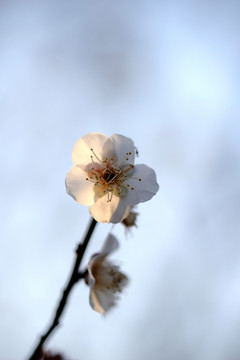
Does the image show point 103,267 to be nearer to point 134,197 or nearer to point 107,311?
point 107,311

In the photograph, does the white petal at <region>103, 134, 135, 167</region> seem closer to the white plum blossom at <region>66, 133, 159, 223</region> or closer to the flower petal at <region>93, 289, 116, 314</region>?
the white plum blossom at <region>66, 133, 159, 223</region>

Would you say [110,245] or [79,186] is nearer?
[79,186]

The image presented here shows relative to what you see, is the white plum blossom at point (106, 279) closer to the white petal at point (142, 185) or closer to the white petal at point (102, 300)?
the white petal at point (102, 300)

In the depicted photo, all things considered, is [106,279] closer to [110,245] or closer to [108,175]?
[110,245]

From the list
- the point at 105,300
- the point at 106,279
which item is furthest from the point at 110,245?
the point at 105,300

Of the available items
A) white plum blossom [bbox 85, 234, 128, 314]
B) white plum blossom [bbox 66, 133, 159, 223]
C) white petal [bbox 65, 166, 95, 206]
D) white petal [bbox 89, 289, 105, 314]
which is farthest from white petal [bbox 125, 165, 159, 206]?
white petal [bbox 89, 289, 105, 314]

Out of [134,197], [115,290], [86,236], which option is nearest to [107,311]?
[115,290]
